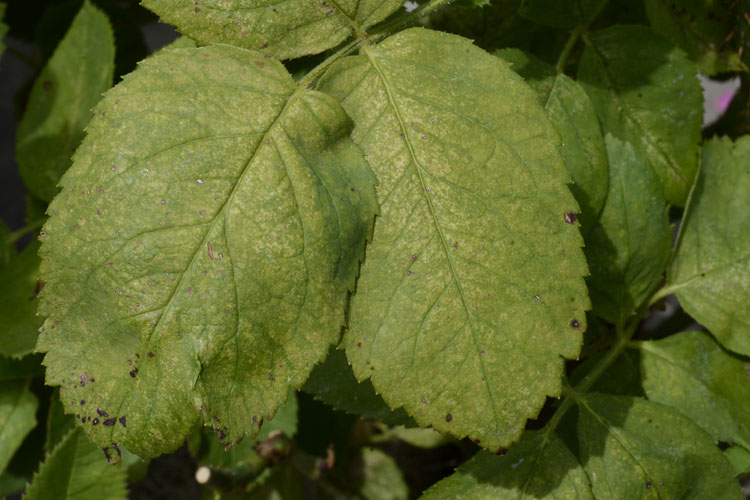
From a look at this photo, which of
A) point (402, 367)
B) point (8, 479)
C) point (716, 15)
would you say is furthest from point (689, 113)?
point (8, 479)

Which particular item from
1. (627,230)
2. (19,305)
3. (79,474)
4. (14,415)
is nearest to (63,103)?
(19,305)

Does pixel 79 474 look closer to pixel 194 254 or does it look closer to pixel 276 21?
pixel 194 254

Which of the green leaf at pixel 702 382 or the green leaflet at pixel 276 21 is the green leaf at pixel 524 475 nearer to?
the green leaf at pixel 702 382

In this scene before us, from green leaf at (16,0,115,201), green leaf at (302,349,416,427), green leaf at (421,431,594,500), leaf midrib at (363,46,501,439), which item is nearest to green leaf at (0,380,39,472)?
green leaf at (16,0,115,201)

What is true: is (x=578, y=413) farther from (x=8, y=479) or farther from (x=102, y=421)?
(x=8, y=479)

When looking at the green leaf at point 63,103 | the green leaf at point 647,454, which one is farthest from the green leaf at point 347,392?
the green leaf at point 63,103
